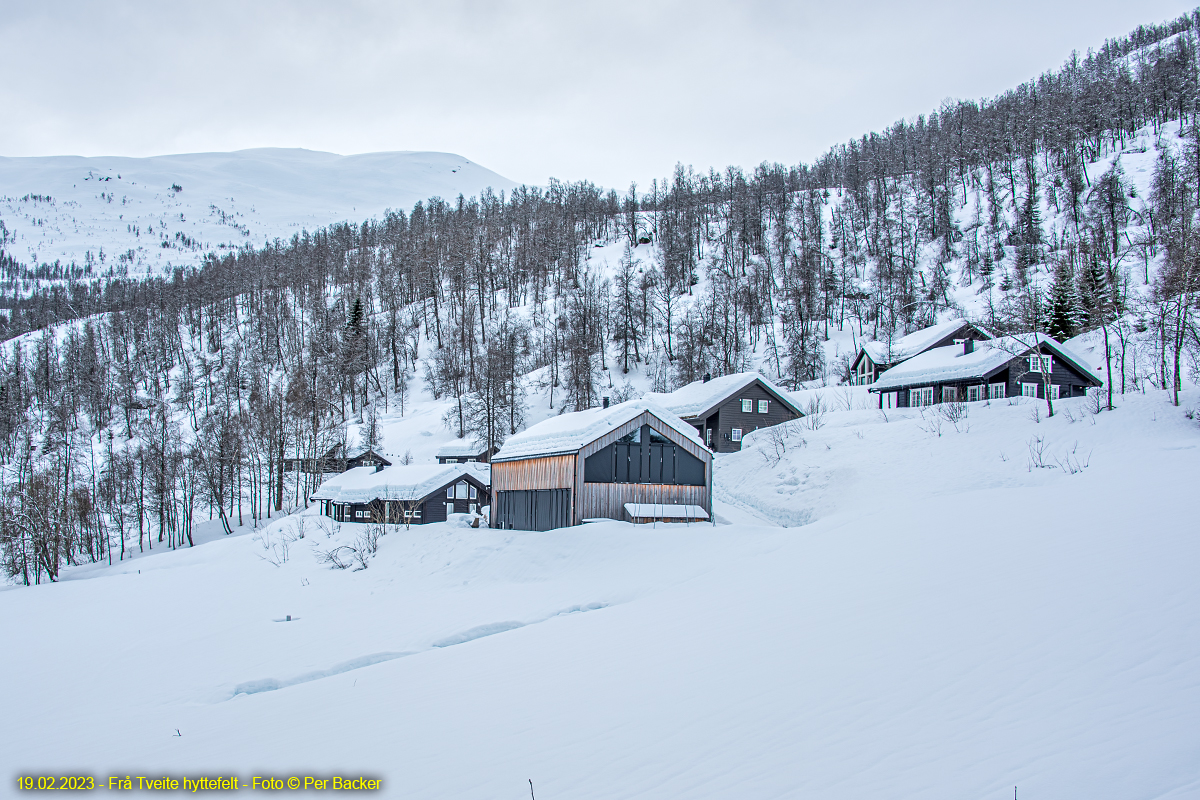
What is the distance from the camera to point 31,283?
626ft

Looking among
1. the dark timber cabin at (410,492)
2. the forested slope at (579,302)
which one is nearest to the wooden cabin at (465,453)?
the forested slope at (579,302)

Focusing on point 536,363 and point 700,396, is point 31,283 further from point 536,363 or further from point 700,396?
point 700,396

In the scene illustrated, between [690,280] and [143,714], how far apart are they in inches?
3142

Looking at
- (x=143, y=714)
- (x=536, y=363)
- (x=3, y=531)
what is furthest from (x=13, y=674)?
(x=536, y=363)

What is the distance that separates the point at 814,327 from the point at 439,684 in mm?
65302

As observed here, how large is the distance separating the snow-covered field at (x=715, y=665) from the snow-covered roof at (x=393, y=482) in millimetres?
17604

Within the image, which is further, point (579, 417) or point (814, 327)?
point (814, 327)

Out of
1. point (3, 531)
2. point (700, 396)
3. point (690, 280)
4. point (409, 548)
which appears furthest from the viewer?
point (690, 280)

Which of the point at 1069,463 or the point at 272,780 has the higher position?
the point at 1069,463

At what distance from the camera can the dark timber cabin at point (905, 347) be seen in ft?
166

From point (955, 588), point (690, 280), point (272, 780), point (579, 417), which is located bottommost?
point (272, 780)

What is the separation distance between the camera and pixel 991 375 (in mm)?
38938

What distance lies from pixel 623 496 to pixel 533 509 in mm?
4232

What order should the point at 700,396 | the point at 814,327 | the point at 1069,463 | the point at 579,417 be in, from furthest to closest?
the point at 814,327 → the point at 700,396 → the point at 579,417 → the point at 1069,463
